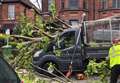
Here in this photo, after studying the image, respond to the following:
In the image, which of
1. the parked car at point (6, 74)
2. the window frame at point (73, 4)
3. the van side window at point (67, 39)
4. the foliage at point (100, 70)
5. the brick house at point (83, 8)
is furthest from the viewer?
the window frame at point (73, 4)

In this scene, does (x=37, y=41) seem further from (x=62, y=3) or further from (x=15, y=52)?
(x=62, y=3)

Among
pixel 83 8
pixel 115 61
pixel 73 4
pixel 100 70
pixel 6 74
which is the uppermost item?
pixel 6 74

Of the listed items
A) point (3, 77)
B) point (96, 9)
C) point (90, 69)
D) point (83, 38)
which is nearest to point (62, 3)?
point (96, 9)

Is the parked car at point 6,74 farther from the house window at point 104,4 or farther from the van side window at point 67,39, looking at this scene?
the house window at point 104,4

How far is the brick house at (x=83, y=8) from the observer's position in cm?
5194

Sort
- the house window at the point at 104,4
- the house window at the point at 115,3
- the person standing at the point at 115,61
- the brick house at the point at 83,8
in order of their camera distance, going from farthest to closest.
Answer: the house window at the point at 104,4 → the brick house at the point at 83,8 → the house window at the point at 115,3 → the person standing at the point at 115,61

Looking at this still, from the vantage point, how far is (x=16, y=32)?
16875 mm

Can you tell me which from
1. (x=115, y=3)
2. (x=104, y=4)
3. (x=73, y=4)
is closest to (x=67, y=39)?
(x=115, y=3)

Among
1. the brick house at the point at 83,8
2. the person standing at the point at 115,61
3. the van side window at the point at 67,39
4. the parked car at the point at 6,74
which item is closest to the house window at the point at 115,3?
the brick house at the point at 83,8

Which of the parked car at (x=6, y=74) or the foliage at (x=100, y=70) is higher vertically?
the parked car at (x=6, y=74)

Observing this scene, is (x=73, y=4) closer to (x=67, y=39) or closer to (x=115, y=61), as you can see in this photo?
(x=67, y=39)

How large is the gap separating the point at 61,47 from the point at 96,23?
73.0 inches

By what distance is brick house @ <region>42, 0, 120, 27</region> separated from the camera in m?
51.9

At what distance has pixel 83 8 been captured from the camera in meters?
53.6
